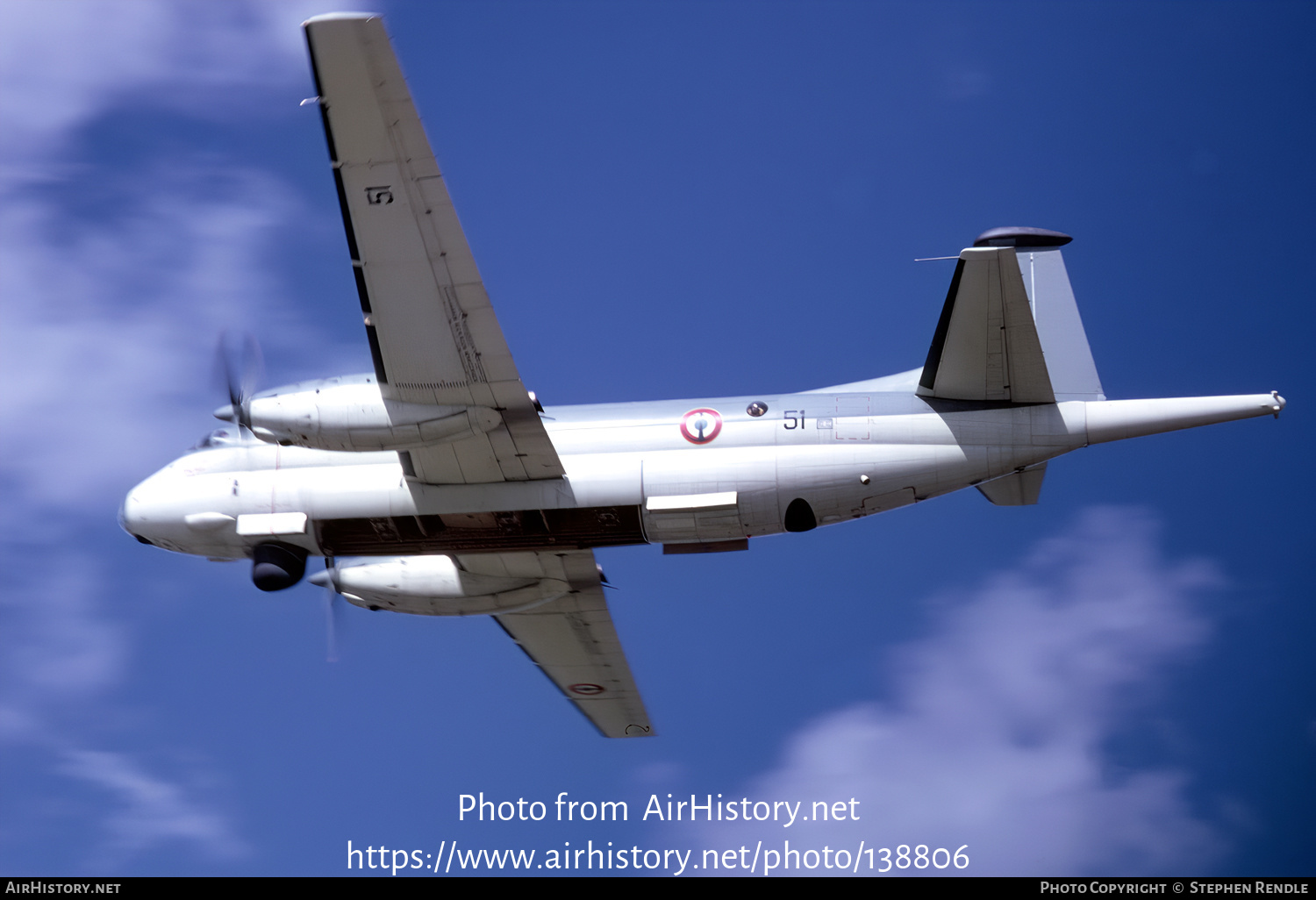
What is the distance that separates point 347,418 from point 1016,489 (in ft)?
36.4

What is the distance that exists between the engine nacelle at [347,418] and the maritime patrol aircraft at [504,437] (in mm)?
31

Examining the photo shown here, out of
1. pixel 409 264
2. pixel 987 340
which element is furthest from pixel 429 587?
pixel 987 340

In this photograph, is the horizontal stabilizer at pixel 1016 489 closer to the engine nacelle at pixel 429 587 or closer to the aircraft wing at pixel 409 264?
the aircraft wing at pixel 409 264

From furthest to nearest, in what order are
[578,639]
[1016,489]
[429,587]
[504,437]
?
[578,639], [429,587], [1016,489], [504,437]

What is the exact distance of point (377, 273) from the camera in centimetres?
1889

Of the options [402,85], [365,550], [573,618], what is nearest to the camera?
[402,85]

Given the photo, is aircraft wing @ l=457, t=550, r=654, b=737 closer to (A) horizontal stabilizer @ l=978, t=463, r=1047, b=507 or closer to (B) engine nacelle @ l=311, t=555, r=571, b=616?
(B) engine nacelle @ l=311, t=555, r=571, b=616

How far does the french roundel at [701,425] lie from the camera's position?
70.4 ft

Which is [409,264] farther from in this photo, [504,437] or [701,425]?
[701,425]

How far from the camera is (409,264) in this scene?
1873cm

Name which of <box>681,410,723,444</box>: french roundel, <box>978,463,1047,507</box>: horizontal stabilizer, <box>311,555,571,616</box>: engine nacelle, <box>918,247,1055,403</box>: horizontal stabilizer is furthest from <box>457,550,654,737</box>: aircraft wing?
<box>918,247,1055,403</box>: horizontal stabilizer

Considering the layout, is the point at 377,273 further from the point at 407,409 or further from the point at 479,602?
the point at 479,602
